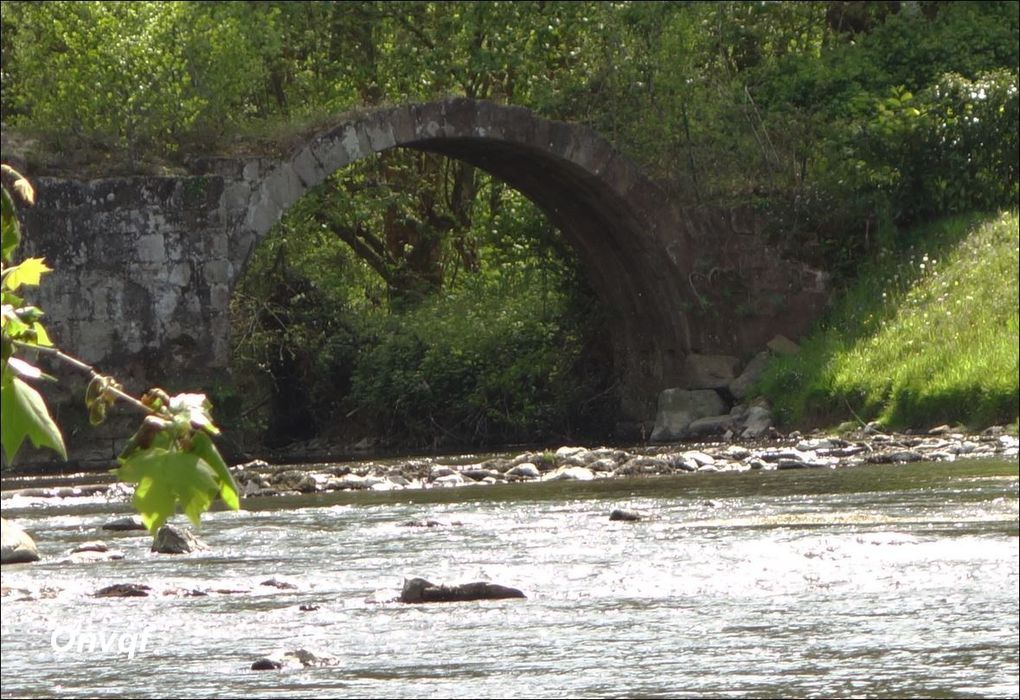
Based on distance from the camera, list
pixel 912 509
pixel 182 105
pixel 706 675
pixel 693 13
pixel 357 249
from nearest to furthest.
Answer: pixel 706 675, pixel 912 509, pixel 182 105, pixel 693 13, pixel 357 249

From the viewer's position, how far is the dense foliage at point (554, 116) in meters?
16.1

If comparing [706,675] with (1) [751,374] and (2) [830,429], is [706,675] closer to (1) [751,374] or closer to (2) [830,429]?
(2) [830,429]

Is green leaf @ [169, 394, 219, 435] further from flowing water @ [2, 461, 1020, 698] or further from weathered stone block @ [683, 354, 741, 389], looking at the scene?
weathered stone block @ [683, 354, 741, 389]

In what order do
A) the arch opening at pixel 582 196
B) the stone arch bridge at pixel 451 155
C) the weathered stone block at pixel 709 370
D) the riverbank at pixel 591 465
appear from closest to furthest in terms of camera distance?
the riverbank at pixel 591 465 < the stone arch bridge at pixel 451 155 < the arch opening at pixel 582 196 < the weathered stone block at pixel 709 370

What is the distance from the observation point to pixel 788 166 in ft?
56.1

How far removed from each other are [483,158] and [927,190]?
13.2ft

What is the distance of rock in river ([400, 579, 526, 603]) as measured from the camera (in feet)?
20.2

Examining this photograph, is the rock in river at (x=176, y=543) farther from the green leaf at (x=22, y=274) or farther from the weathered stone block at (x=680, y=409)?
the weathered stone block at (x=680, y=409)

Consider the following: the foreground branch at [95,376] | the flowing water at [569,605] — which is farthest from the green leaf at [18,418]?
the flowing water at [569,605]

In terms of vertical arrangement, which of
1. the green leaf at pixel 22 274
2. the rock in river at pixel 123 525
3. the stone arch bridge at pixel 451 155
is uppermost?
the stone arch bridge at pixel 451 155

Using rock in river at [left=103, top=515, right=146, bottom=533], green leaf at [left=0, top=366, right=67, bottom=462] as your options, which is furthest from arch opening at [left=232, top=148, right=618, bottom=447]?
green leaf at [left=0, top=366, right=67, bottom=462]

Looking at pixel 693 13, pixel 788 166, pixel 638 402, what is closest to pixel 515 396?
pixel 638 402

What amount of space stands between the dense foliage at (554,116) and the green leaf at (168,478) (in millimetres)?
13796

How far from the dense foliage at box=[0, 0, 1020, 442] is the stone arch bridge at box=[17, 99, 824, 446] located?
1.24 feet
